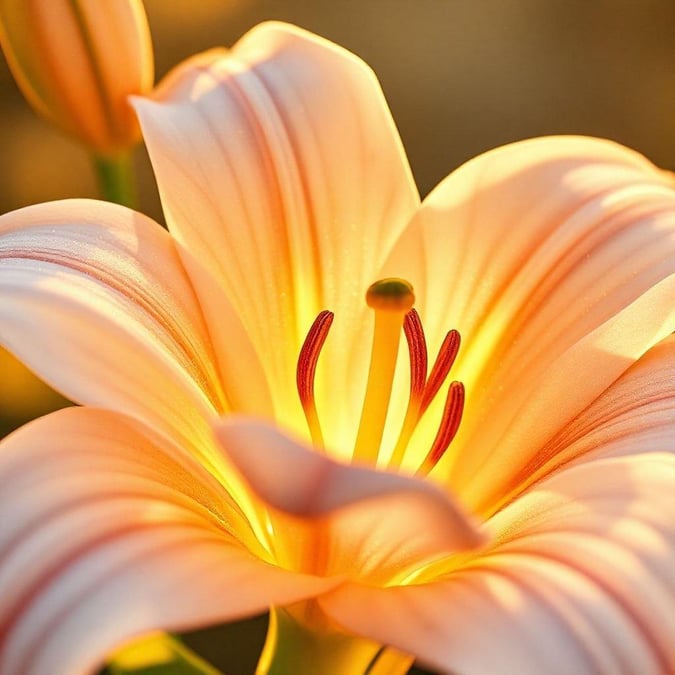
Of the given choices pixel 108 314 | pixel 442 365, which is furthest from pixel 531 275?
pixel 108 314


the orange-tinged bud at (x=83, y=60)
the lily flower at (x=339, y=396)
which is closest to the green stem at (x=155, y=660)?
the lily flower at (x=339, y=396)

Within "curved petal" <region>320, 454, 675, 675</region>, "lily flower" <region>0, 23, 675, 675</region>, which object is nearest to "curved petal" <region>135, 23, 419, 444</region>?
"lily flower" <region>0, 23, 675, 675</region>

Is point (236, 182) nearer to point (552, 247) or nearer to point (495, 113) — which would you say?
point (552, 247)

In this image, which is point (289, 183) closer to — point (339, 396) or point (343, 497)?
point (339, 396)

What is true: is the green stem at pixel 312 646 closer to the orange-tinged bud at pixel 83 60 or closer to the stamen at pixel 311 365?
the stamen at pixel 311 365

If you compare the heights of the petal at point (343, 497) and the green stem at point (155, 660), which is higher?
the petal at point (343, 497)

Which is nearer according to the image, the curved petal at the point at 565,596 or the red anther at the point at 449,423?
the curved petal at the point at 565,596
